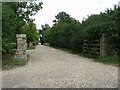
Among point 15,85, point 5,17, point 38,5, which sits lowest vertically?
point 15,85

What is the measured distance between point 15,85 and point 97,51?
13.8 m

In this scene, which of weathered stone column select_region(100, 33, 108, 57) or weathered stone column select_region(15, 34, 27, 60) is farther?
weathered stone column select_region(100, 33, 108, 57)

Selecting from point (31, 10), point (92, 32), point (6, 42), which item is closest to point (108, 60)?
point (92, 32)

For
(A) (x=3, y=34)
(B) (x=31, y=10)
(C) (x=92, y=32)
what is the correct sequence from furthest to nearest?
1. (B) (x=31, y=10)
2. (C) (x=92, y=32)
3. (A) (x=3, y=34)

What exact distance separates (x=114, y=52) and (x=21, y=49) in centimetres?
615

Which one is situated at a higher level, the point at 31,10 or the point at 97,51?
the point at 31,10

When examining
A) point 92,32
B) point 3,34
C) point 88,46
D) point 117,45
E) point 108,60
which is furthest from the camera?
point 88,46

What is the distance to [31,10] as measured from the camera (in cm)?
2731

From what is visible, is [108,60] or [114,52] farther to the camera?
[114,52]

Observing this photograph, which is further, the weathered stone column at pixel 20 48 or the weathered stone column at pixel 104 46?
the weathered stone column at pixel 104 46

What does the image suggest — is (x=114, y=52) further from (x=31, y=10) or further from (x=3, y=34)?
(x=31, y=10)

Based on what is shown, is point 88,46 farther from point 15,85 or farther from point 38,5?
point 15,85

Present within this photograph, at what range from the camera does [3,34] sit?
1537cm

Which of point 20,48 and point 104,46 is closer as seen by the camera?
→ point 20,48
